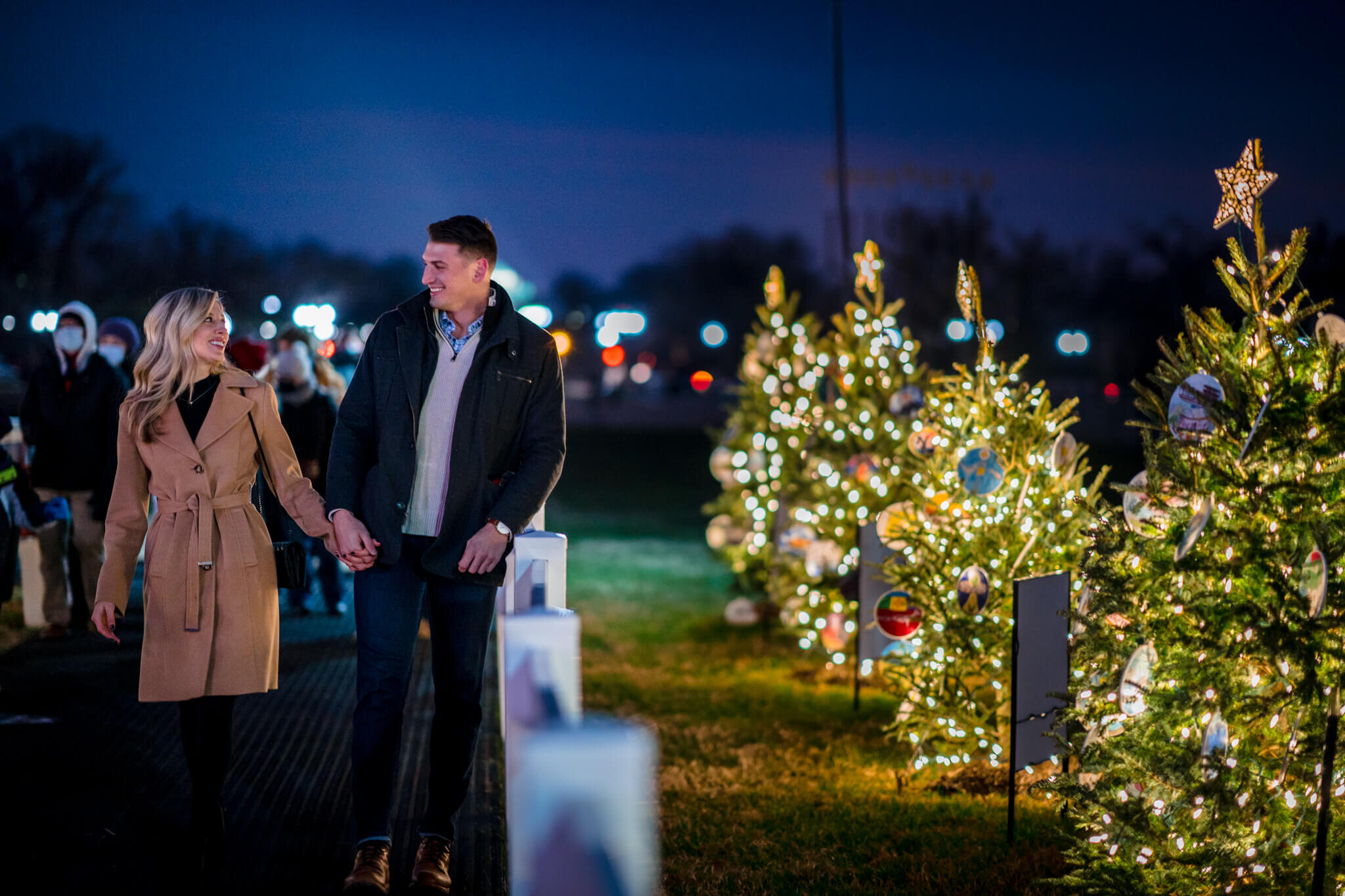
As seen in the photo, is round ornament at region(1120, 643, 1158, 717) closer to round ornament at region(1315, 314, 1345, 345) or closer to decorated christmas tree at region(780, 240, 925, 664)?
round ornament at region(1315, 314, 1345, 345)

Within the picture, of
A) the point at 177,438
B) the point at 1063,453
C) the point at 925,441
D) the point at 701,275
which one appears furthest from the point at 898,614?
the point at 701,275

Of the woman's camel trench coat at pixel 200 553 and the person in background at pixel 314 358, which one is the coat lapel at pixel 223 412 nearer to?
the woman's camel trench coat at pixel 200 553

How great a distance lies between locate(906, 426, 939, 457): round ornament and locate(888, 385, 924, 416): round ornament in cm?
158

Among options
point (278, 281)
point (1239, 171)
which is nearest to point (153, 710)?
point (1239, 171)

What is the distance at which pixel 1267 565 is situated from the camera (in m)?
3.81

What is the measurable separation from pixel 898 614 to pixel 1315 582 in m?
3.04

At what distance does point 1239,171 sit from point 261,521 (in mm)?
3708

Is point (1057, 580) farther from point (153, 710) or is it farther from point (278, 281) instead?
point (278, 281)

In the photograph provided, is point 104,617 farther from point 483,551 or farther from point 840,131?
point 840,131

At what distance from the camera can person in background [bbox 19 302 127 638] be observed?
314 inches

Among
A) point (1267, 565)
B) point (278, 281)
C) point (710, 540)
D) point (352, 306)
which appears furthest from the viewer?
point (352, 306)

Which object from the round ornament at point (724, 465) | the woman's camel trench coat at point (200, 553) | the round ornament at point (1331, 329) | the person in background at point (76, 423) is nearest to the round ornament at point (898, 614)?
the round ornament at point (1331, 329)

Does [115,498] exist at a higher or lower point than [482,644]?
higher

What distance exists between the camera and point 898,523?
260 inches
